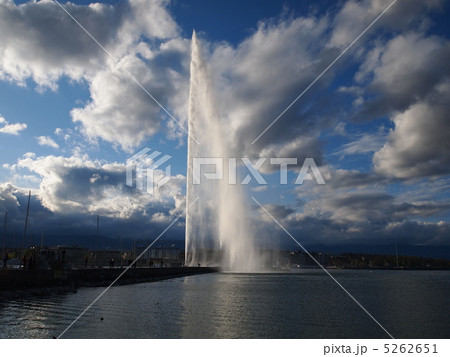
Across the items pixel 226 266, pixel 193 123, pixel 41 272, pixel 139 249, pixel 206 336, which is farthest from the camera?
pixel 139 249

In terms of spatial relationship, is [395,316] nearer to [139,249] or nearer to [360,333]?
[360,333]

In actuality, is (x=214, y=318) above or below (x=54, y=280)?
below

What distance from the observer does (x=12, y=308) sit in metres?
23.1

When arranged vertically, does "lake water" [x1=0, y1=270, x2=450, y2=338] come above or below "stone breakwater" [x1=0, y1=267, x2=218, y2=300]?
below

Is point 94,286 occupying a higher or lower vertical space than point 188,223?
lower

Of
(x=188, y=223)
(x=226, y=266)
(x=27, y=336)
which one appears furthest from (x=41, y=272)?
(x=226, y=266)

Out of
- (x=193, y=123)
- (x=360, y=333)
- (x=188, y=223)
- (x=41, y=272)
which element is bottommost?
(x=360, y=333)

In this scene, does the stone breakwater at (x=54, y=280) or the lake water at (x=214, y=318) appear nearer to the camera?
the lake water at (x=214, y=318)

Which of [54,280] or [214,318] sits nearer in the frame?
[214,318]

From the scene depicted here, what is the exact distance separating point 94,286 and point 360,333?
29.2 m

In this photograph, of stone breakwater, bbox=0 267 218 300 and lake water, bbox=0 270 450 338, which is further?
stone breakwater, bbox=0 267 218 300

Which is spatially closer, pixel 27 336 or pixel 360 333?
pixel 27 336

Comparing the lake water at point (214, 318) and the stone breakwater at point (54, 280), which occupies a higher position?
the stone breakwater at point (54, 280)
